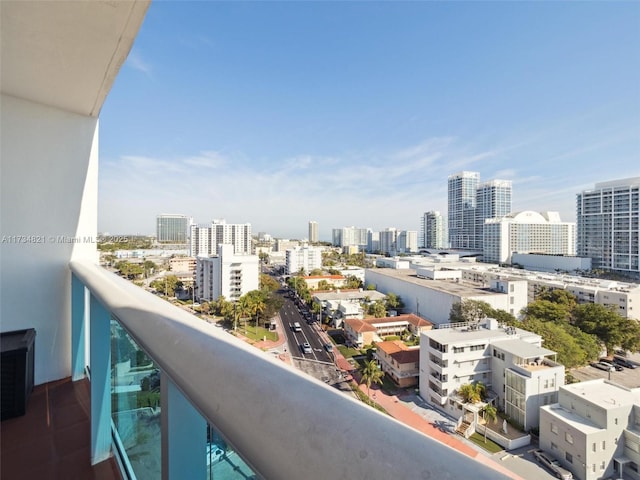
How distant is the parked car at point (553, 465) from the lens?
13.1 feet

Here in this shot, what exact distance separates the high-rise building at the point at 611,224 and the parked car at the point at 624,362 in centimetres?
1280

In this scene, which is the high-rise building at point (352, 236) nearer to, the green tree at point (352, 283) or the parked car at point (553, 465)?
the green tree at point (352, 283)

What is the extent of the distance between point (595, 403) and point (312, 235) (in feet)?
→ 147

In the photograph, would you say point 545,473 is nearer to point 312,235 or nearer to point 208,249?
point 208,249

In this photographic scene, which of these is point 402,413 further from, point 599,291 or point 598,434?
point 599,291

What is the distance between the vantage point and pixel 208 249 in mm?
20781

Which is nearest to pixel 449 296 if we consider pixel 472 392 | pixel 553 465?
pixel 472 392

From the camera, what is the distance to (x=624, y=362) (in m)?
7.88

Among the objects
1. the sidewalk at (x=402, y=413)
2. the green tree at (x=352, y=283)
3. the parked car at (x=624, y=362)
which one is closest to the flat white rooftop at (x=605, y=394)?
the sidewalk at (x=402, y=413)

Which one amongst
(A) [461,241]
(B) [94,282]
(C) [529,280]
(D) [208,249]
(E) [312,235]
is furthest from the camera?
(E) [312,235]

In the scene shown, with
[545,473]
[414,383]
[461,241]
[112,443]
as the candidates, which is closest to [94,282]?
[112,443]

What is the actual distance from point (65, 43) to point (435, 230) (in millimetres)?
37438

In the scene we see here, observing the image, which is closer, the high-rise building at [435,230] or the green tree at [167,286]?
the green tree at [167,286]

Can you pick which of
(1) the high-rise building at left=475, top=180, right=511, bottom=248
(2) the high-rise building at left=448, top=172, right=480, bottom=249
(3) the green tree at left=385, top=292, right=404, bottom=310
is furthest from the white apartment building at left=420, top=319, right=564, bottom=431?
(2) the high-rise building at left=448, top=172, right=480, bottom=249
